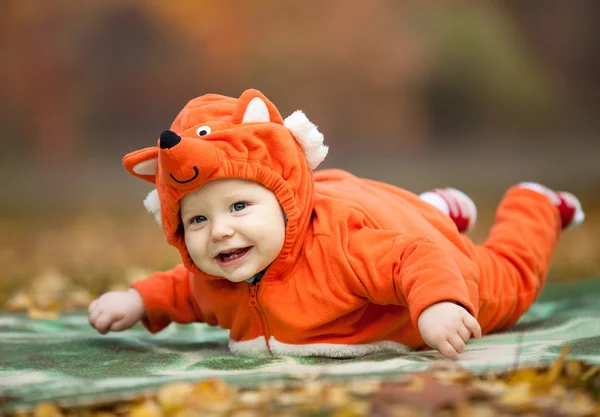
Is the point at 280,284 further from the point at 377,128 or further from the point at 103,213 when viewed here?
the point at 377,128

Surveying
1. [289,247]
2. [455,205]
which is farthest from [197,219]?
[455,205]

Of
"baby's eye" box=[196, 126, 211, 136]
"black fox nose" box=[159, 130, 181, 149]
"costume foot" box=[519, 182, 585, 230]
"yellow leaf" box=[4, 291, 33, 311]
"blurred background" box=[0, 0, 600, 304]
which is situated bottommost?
"yellow leaf" box=[4, 291, 33, 311]

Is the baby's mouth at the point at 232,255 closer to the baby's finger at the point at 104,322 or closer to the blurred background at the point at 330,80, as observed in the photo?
the baby's finger at the point at 104,322

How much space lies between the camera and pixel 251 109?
179cm

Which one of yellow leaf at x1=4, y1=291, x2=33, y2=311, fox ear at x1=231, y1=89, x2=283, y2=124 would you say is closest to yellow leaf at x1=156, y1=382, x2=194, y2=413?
fox ear at x1=231, y1=89, x2=283, y2=124

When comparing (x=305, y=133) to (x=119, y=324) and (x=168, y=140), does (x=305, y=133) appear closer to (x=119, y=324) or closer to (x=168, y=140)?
(x=168, y=140)

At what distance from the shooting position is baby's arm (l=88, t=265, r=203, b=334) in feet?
6.86

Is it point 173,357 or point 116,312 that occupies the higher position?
point 116,312

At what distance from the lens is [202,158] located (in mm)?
1649

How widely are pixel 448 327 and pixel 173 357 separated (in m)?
0.67

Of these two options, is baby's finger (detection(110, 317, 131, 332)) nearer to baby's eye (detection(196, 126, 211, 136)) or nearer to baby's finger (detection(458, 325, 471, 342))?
baby's eye (detection(196, 126, 211, 136))

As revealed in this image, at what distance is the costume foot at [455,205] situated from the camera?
7.73 feet

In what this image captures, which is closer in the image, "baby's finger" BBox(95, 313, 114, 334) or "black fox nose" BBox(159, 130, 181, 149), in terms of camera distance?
"black fox nose" BBox(159, 130, 181, 149)

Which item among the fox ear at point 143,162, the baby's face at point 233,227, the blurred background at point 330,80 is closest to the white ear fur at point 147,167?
the fox ear at point 143,162
